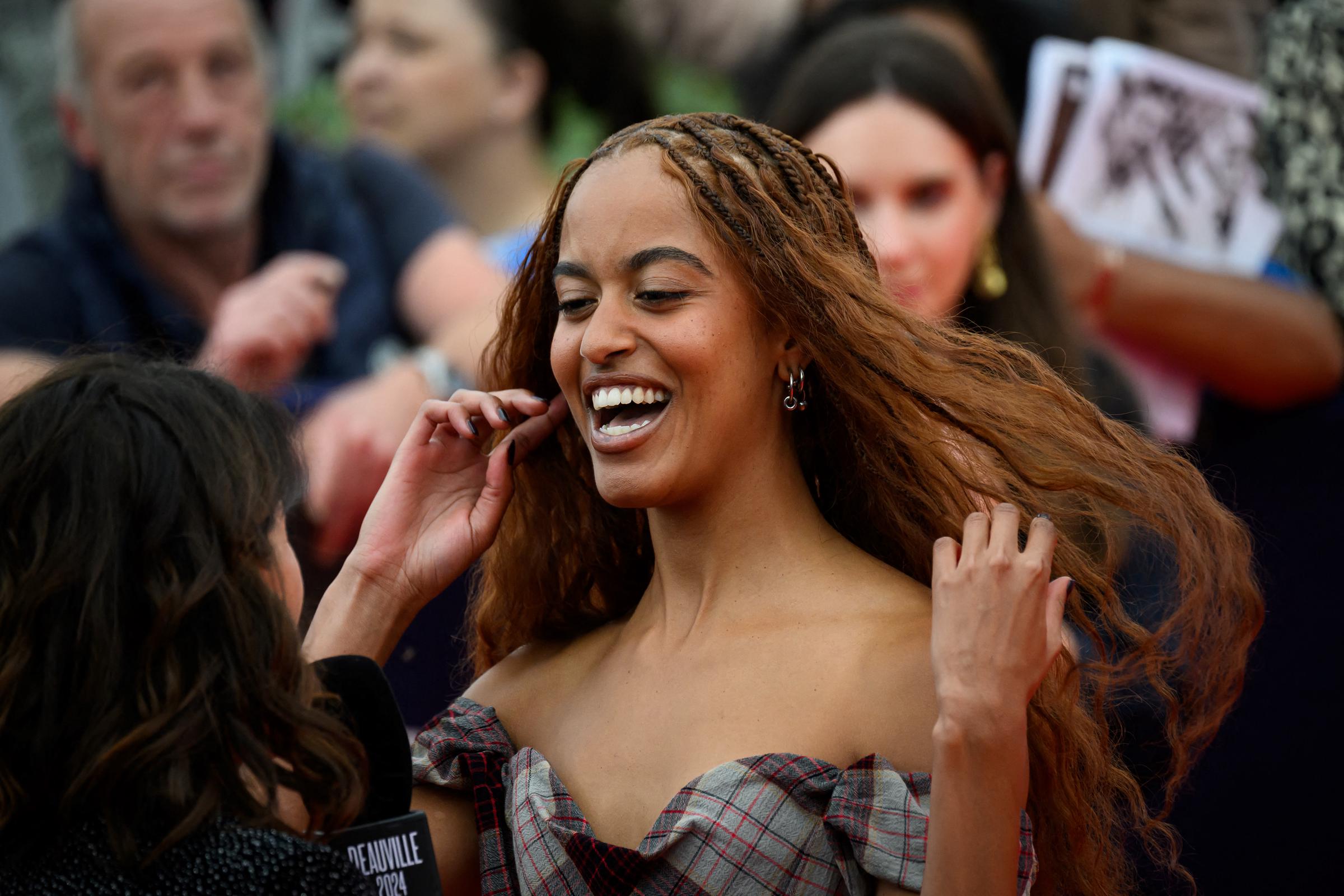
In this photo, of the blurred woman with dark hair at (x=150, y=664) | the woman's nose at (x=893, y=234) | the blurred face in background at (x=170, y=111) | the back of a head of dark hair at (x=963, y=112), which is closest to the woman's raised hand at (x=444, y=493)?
the blurred woman with dark hair at (x=150, y=664)

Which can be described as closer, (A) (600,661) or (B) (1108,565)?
(B) (1108,565)

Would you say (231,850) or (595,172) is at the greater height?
(595,172)

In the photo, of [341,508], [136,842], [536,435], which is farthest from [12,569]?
[341,508]

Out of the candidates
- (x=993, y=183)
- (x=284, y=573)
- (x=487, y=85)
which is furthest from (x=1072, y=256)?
(x=284, y=573)

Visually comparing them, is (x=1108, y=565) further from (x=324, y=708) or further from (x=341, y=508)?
(x=341, y=508)

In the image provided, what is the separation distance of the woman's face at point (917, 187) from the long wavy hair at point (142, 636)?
2265mm

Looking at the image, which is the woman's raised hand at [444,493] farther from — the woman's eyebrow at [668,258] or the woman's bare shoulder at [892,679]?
the woman's bare shoulder at [892,679]

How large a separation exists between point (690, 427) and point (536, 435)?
44 cm

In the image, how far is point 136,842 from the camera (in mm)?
1823

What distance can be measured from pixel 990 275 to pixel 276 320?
80.3 inches

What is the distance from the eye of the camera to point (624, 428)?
7.49 ft

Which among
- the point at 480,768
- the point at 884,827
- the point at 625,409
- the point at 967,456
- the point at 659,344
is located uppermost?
the point at 659,344

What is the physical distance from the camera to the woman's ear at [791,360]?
2.35 meters

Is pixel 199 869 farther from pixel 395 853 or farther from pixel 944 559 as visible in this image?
pixel 944 559
